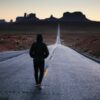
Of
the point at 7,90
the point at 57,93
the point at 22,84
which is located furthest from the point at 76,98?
the point at 22,84

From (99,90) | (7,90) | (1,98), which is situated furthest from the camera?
(99,90)

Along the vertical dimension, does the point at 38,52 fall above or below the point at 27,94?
above

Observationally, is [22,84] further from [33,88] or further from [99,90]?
[99,90]

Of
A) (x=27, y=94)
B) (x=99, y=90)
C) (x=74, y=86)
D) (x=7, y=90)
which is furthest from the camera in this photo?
(x=74, y=86)

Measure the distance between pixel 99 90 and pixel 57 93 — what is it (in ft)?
6.33

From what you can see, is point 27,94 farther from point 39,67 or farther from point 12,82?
point 12,82

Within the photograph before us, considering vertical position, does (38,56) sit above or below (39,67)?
above

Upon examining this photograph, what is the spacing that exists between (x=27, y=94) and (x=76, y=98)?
1627mm

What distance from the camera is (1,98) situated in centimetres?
1038

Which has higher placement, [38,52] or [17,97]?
[38,52]

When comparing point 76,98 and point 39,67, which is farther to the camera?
point 39,67

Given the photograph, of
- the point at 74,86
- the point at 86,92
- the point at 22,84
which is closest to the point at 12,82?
the point at 22,84

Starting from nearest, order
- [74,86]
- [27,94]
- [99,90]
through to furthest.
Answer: [27,94] → [99,90] → [74,86]

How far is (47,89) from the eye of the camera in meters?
12.6
